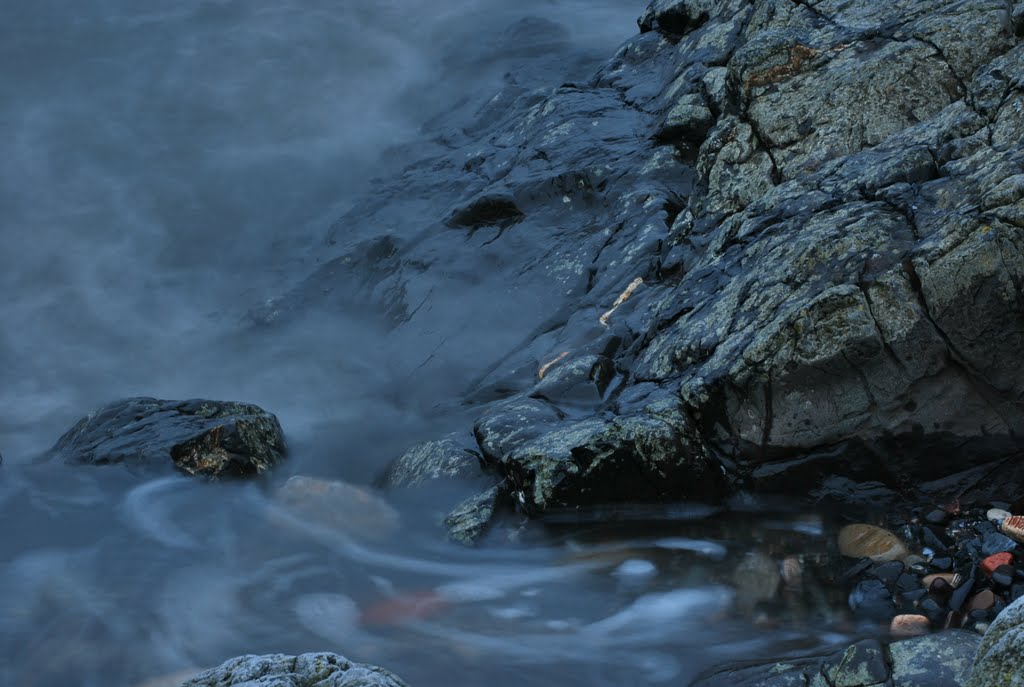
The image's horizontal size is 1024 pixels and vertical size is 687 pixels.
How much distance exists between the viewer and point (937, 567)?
662cm

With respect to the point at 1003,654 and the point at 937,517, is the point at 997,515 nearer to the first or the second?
the point at 937,517

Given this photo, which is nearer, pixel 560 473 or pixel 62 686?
pixel 62 686

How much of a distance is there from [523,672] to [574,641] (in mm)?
447

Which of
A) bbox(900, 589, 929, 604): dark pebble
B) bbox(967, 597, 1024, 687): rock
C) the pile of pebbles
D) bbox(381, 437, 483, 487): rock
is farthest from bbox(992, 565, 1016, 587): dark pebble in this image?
bbox(381, 437, 483, 487): rock

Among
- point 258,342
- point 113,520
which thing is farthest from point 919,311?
point 258,342

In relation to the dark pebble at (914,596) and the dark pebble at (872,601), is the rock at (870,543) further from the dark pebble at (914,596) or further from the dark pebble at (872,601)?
the dark pebble at (914,596)

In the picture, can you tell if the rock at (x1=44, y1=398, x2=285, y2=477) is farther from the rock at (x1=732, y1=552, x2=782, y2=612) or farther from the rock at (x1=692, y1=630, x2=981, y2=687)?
the rock at (x1=692, y1=630, x2=981, y2=687)

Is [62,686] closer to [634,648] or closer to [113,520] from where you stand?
[113,520]

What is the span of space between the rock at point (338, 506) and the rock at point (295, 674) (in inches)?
140

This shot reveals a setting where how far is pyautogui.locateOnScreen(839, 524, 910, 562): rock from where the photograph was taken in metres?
6.87

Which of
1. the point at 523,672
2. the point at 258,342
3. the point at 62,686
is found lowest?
the point at 523,672

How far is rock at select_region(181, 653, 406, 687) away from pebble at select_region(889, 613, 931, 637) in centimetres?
297

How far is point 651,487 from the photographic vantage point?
7.75m

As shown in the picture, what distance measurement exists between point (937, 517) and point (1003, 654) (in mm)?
3195
